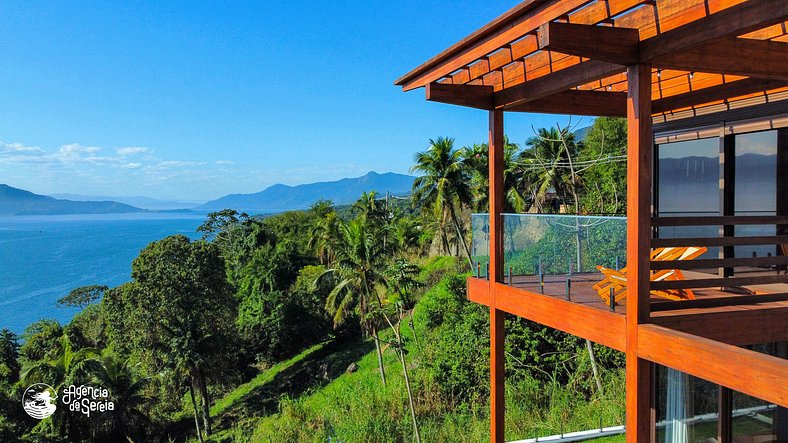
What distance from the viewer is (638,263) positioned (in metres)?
3.23

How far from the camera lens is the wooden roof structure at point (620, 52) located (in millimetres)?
2855

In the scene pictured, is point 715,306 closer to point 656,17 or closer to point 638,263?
point 638,263

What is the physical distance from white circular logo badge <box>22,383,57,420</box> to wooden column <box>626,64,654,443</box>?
21.1 m

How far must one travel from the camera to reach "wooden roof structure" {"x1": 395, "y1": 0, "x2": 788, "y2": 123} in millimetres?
2855

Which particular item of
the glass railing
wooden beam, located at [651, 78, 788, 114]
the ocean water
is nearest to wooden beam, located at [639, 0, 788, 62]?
the glass railing

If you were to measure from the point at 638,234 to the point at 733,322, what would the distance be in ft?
3.65

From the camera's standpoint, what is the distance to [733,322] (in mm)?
3543

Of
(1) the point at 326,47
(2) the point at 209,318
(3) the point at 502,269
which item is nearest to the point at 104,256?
(1) the point at 326,47

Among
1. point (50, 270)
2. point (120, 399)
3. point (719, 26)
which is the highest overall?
point (719, 26)

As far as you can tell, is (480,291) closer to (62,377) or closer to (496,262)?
(496,262)

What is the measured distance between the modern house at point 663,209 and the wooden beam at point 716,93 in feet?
0.05

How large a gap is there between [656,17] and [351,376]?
22063 millimetres

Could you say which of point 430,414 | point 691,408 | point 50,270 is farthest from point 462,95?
point 50,270

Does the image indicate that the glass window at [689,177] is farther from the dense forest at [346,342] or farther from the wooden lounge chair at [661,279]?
the dense forest at [346,342]
